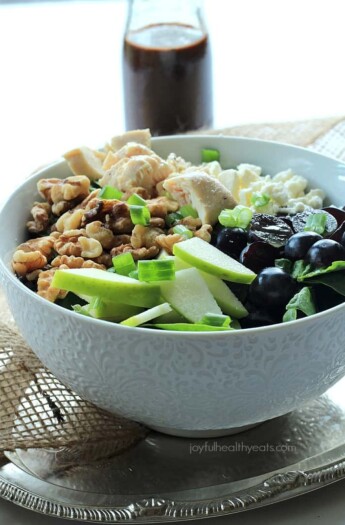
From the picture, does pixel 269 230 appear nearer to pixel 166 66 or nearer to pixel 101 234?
pixel 101 234

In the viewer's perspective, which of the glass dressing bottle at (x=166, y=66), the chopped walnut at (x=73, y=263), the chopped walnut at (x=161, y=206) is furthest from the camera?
the glass dressing bottle at (x=166, y=66)

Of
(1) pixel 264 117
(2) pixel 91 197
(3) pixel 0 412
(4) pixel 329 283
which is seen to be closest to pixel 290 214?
(4) pixel 329 283

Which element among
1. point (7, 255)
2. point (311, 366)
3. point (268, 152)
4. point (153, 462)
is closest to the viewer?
point (311, 366)

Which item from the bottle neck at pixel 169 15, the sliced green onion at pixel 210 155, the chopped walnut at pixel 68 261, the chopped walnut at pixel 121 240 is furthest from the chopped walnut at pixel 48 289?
the bottle neck at pixel 169 15

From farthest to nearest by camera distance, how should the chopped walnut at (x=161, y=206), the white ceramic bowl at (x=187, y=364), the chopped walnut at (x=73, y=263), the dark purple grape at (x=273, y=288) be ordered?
the chopped walnut at (x=161, y=206) < the chopped walnut at (x=73, y=263) < the dark purple grape at (x=273, y=288) < the white ceramic bowl at (x=187, y=364)

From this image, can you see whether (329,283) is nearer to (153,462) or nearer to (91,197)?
(153,462)

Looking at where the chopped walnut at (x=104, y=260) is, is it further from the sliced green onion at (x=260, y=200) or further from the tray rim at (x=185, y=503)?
the tray rim at (x=185, y=503)
